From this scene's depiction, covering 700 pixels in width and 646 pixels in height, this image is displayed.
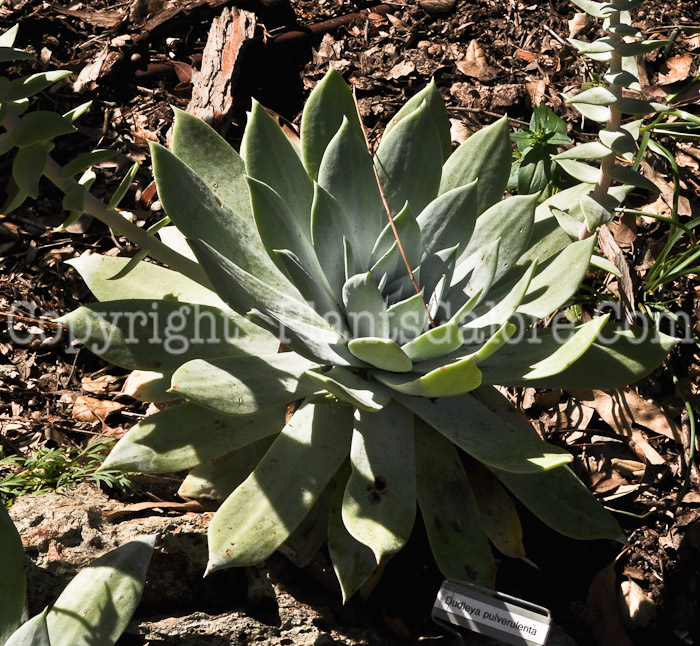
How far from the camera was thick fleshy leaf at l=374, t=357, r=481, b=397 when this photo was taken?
133 centimetres

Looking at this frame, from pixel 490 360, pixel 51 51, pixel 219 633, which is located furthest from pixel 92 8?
pixel 219 633

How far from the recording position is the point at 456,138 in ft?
8.66

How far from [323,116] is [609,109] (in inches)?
28.8

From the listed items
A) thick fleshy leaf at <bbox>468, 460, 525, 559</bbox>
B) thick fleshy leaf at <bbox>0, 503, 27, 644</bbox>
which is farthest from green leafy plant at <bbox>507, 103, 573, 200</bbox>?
thick fleshy leaf at <bbox>0, 503, 27, 644</bbox>

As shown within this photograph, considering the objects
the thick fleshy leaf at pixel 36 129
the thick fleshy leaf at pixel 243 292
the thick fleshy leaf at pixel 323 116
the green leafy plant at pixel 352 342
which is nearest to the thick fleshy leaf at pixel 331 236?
the green leafy plant at pixel 352 342

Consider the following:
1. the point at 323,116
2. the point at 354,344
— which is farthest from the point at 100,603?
the point at 323,116

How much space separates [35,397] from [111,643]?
1153 millimetres

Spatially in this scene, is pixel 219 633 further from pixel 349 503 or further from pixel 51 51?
pixel 51 51

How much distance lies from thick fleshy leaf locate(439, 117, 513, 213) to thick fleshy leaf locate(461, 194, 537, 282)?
5.1 inches

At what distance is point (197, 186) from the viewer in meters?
1.66

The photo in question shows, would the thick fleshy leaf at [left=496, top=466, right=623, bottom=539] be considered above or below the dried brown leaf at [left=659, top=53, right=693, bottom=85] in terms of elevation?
below

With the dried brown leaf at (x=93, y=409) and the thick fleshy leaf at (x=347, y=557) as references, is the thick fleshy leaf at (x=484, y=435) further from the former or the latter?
the dried brown leaf at (x=93, y=409)

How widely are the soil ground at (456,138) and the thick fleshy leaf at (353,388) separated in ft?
1.79

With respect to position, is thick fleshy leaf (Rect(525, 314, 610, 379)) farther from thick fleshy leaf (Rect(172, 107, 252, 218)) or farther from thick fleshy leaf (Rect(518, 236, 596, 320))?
thick fleshy leaf (Rect(172, 107, 252, 218))
